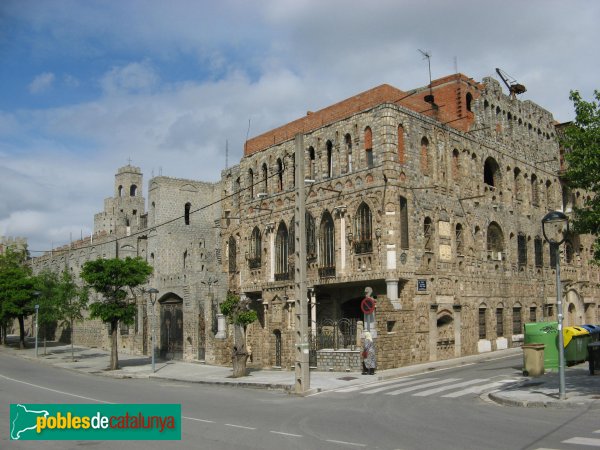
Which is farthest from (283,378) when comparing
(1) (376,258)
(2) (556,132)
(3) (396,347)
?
(2) (556,132)

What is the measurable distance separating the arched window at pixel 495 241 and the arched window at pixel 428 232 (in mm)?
6156

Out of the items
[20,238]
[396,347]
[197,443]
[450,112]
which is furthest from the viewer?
[20,238]

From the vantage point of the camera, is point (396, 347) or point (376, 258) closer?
point (396, 347)

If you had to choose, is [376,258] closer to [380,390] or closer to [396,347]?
[396,347]

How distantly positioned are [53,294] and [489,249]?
30.1 meters

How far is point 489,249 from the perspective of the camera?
115ft

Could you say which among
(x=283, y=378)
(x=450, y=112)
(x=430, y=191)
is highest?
(x=450, y=112)

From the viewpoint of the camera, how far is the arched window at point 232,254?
38000 millimetres

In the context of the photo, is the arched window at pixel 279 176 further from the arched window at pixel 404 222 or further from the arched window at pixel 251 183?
the arched window at pixel 404 222

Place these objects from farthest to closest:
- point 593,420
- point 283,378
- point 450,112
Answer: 1. point 450,112
2. point 283,378
3. point 593,420

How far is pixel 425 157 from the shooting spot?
30953mm

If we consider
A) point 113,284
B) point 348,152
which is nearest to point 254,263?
point 113,284

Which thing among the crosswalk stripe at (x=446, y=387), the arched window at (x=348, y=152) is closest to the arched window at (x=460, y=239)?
the arched window at (x=348, y=152)

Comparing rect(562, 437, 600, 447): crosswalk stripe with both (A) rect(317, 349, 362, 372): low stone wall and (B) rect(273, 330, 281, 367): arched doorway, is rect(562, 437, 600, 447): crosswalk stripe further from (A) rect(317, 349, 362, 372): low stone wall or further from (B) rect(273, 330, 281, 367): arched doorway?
(B) rect(273, 330, 281, 367): arched doorway
